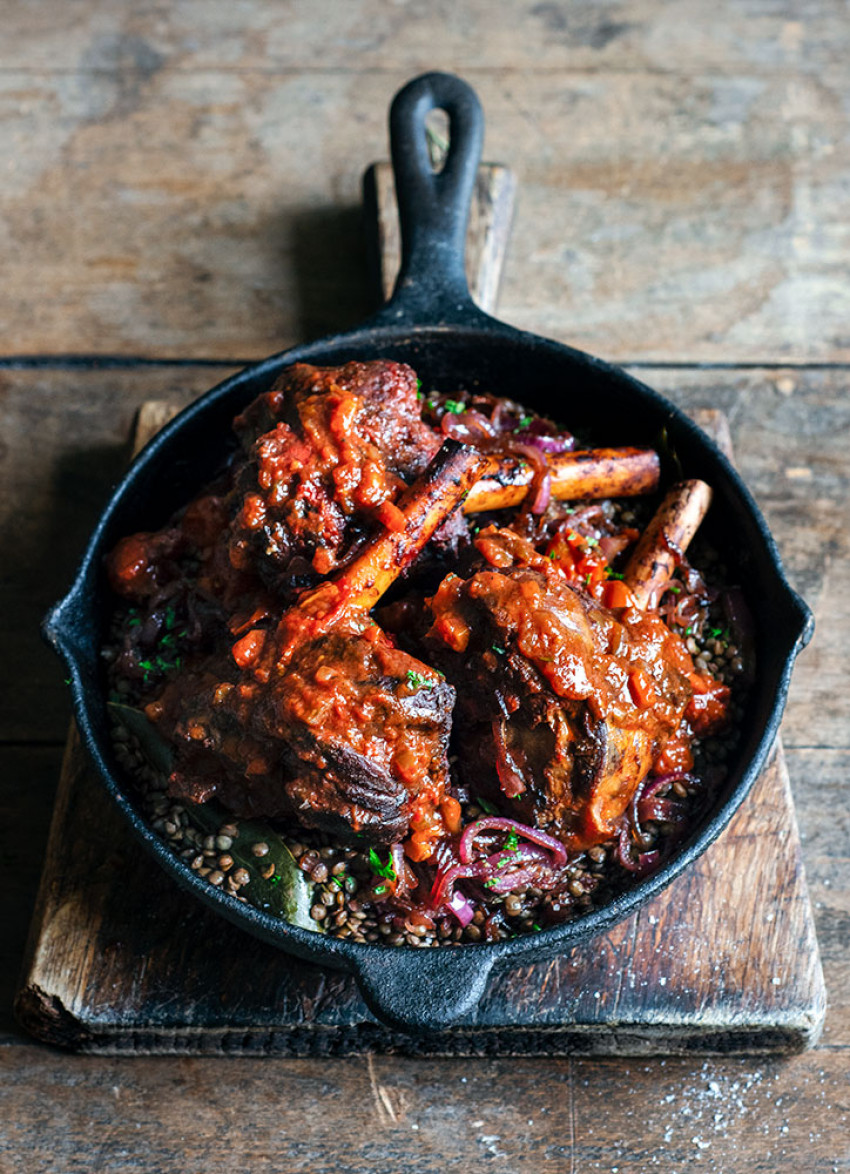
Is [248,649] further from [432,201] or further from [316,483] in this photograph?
Answer: [432,201]

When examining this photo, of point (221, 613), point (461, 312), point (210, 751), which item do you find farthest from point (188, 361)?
point (210, 751)

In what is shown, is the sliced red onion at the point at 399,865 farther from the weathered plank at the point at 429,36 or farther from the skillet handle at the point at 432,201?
the weathered plank at the point at 429,36

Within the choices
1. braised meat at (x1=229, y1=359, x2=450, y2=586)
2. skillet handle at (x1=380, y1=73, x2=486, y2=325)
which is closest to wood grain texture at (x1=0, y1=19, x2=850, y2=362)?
skillet handle at (x1=380, y1=73, x2=486, y2=325)

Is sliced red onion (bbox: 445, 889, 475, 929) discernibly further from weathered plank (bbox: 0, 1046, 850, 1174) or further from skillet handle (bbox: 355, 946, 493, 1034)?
weathered plank (bbox: 0, 1046, 850, 1174)

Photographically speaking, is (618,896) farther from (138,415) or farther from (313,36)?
(313,36)

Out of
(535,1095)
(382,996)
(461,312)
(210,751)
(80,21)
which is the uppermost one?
(80,21)

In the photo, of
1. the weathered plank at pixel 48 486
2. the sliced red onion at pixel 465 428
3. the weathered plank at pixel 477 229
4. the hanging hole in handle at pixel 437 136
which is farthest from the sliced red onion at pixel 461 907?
the hanging hole in handle at pixel 437 136
